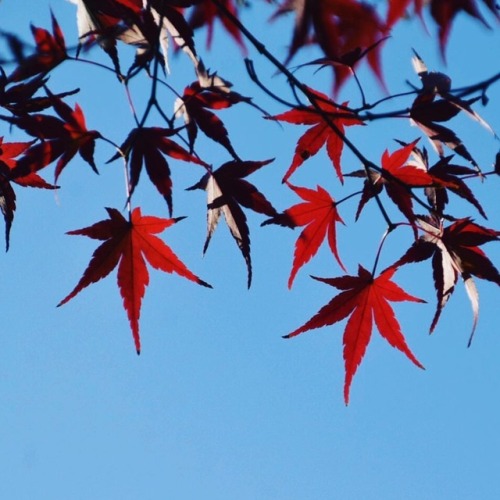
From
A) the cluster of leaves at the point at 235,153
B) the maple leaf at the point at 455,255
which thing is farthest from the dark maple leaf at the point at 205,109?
the maple leaf at the point at 455,255

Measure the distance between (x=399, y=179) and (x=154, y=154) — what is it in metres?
0.39

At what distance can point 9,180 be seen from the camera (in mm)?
1178

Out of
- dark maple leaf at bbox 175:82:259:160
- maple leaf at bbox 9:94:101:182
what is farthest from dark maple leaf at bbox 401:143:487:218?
maple leaf at bbox 9:94:101:182

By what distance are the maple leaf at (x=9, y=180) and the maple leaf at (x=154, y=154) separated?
0.19m

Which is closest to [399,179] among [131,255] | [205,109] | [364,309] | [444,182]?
[444,182]

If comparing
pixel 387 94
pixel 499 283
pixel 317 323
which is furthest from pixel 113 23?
pixel 499 283

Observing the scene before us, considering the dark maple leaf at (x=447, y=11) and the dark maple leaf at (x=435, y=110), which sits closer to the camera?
the dark maple leaf at (x=447, y=11)

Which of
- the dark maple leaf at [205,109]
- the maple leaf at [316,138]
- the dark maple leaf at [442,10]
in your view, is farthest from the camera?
the maple leaf at [316,138]

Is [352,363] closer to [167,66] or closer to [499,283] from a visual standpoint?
[499,283]

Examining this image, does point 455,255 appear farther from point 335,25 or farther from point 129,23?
point 129,23

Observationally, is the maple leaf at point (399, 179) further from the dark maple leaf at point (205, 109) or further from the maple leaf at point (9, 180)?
the maple leaf at point (9, 180)

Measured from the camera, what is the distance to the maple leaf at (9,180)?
3.91 ft

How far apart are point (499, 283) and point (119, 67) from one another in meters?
0.63

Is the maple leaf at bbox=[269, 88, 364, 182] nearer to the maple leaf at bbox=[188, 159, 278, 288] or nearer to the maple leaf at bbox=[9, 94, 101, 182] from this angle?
the maple leaf at bbox=[188, 159, 278, 288]
